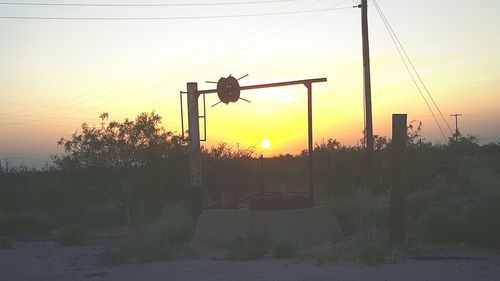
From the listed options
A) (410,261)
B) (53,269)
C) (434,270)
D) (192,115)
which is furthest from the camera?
(192,115)

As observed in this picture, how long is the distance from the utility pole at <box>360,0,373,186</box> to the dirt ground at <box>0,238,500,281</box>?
14137mm

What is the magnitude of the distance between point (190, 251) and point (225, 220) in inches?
82.5

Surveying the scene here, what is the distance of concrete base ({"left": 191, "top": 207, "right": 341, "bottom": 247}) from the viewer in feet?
61.1

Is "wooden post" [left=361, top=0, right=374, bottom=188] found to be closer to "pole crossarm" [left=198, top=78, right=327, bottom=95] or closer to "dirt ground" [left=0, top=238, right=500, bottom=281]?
"pole crossarm" [left=198, top=78, right=327, bottom=95]

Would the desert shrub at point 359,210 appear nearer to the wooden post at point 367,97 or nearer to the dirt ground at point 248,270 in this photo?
the dirt ground at point 248,270

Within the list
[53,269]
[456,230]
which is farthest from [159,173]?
[456,230]

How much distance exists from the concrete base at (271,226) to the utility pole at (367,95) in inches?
356

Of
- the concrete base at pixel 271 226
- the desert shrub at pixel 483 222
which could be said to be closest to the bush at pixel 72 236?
the concrete base at pixel 271 226

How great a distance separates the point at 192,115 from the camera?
2173 centimetres

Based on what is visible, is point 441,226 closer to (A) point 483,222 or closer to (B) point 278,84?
(A) point 483,222

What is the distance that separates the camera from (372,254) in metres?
13.9

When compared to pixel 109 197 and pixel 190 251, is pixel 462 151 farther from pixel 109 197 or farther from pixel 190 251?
pixel 190 251

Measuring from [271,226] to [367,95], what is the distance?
517 inches

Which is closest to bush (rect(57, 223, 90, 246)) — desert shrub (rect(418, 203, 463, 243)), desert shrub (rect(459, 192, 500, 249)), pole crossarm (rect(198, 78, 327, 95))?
pole crossarm (rect(198, 78, 327, 95))
